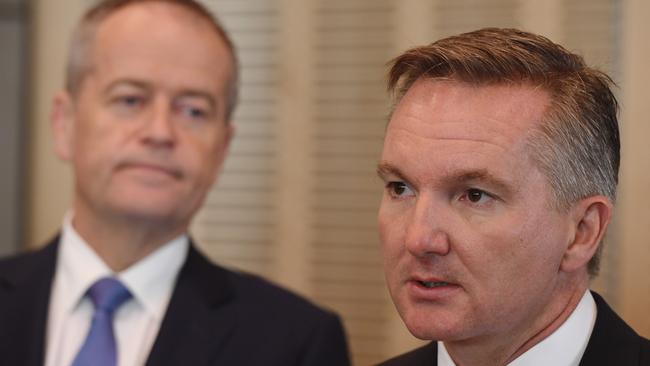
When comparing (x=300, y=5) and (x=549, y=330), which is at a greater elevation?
(x=300, y=5)

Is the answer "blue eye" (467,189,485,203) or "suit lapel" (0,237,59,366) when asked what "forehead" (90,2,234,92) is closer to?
"suit lapel" (0,237,59,366)

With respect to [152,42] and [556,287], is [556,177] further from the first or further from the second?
[152,42]

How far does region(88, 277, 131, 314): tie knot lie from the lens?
175 cm

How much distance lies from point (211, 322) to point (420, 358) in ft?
2.17

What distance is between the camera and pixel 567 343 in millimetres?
1044

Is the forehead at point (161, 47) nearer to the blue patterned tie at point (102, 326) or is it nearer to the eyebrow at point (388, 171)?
the blue patterned tie at point (102, 326)

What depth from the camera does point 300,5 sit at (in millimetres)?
→ 2340

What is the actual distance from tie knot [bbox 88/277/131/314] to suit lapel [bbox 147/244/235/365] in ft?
0.32

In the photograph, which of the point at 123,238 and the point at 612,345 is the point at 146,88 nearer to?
the point at 123,238

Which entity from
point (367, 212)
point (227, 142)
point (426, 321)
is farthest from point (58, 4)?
point (426, 321)

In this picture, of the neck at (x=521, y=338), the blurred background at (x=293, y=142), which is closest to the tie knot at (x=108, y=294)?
the blurred background at (x=293, y=142)

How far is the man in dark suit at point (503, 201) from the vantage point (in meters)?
0.99

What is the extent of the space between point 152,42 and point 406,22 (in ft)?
2.18

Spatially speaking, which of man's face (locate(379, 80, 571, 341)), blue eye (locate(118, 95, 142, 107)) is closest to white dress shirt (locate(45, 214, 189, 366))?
blue eye (locate(118, 95, 142, 107))
